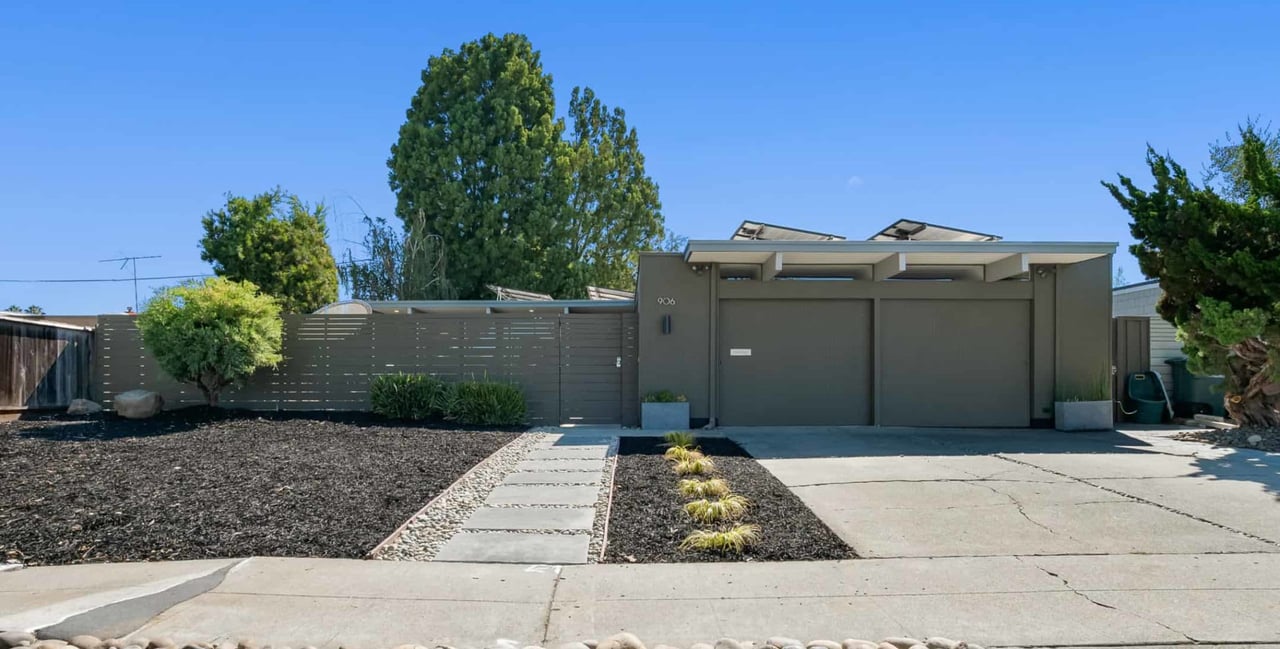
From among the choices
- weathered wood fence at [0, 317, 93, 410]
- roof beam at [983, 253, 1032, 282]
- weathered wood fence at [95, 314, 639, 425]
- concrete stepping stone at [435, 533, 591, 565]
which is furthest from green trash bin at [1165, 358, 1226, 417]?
weathered wood fence at [0, 317, 93, 410]

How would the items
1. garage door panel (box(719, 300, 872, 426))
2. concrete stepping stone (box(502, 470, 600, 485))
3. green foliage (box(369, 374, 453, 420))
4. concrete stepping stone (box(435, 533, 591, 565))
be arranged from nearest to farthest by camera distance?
concrete stepping stone (box(435, 533, 591, 565))
concrete stepping stone (box(502, 470, 600, 485))
green foliage (box(369, 374, 453, 420))
garage door panel (box(719, 300, 872, 426))

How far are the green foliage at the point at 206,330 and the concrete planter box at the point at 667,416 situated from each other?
608 centimetres

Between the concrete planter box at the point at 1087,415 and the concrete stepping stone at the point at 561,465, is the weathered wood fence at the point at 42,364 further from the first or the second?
the concrete planter box at the point at 1087,415

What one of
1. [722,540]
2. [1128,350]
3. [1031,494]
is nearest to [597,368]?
[1031,494]

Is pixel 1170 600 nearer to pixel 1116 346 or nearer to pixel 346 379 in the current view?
pixel 1116 346

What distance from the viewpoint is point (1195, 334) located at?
10.9 m

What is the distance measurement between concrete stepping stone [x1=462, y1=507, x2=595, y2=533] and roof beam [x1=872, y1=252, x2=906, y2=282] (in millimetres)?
6855

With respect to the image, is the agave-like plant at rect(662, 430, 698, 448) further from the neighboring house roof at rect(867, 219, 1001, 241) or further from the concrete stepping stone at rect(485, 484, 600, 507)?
the neighboring house roof at rect(867, 219, 1001, 241)

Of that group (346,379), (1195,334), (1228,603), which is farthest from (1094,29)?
(346,379)

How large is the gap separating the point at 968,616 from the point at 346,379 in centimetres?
1104

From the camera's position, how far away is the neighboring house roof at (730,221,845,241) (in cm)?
1211

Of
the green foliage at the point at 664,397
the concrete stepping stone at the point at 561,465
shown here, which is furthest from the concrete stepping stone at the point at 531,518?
the green foliage at the point at 664,397

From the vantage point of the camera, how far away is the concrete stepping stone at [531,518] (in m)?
5.66

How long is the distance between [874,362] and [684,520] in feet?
24.3
